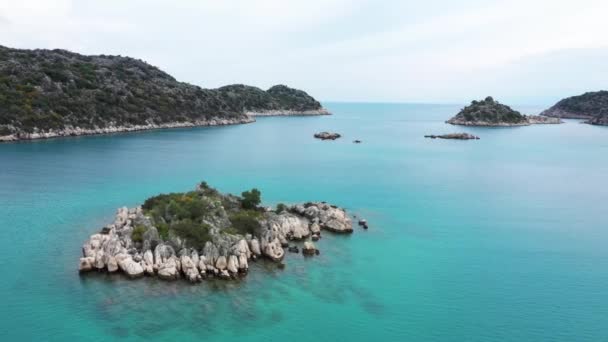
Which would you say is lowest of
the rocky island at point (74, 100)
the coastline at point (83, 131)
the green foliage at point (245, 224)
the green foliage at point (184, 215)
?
the green foliage at point (245, 224)

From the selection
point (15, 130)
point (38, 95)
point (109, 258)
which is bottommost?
point (109, 258)

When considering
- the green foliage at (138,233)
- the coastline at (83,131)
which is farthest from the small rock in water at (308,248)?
the coastline at (83,131)

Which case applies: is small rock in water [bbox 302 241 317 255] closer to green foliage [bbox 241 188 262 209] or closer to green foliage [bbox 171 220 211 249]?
green foliage [bbox 241 188 262 209]

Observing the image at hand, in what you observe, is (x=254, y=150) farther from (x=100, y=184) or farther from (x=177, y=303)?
(x=177, y=303)

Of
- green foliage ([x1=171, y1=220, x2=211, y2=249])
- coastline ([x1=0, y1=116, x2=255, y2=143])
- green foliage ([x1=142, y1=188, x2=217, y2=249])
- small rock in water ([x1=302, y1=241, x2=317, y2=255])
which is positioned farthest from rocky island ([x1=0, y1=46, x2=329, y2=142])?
small rock in water ([x1=302, y1=241, x2=317, y2=255])

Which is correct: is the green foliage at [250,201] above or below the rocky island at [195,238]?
above

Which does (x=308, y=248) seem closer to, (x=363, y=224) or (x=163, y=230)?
(x=363, y=224)

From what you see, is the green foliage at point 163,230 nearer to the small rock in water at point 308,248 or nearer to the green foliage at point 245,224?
the green foliage at point 245,224

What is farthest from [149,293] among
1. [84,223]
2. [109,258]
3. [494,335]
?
[494,335]
